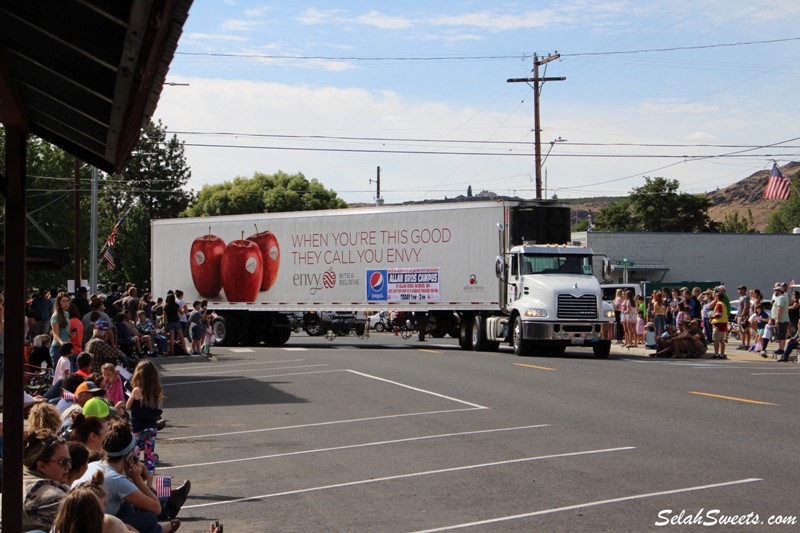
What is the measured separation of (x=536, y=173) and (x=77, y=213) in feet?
64.5

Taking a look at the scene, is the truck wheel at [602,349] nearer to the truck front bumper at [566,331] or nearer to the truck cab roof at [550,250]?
the truck front bumper at [566,331]

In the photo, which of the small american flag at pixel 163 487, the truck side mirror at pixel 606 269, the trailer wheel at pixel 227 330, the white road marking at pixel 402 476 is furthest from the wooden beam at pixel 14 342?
the trailer wheel at pixel 227 330

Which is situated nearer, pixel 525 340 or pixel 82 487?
pixel 82 487

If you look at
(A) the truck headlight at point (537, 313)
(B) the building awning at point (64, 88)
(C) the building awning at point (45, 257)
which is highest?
(B) the building awning at point (64, 88)

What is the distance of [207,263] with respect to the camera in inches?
1512

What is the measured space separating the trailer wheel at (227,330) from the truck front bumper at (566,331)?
1317 centimetres

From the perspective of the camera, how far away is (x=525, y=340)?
29.9 metres

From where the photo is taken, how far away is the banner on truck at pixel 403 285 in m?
33.5

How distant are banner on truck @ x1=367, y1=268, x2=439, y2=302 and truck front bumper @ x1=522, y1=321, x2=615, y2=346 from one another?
4736mm

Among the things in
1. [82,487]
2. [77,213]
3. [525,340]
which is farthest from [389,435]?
[77,213]

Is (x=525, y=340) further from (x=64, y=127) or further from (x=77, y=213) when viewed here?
(x=64, y=127)

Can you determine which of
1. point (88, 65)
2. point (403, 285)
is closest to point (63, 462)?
point (88, 65)

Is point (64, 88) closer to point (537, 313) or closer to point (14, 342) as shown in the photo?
point (14, 342)

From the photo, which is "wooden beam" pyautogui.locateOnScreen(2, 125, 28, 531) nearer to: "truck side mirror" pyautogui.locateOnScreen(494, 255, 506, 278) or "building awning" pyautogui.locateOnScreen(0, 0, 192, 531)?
"building awning" pyautogui.locateOnScreen(0, 0, 192, 531)
